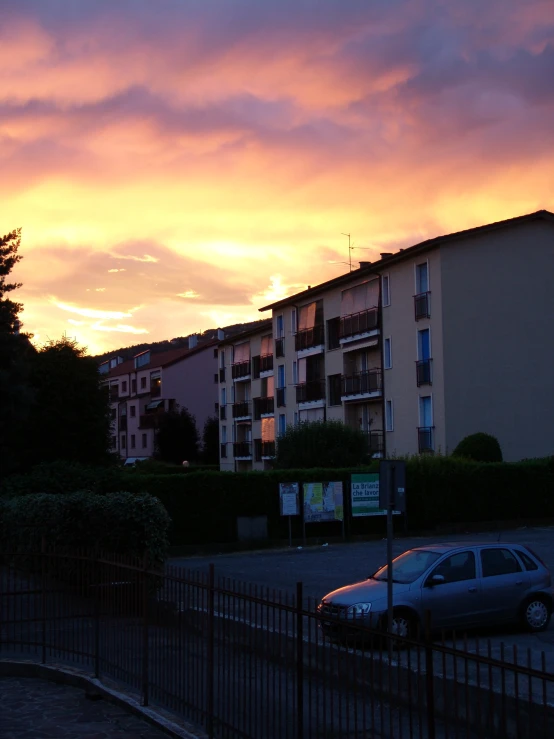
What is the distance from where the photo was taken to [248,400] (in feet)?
237

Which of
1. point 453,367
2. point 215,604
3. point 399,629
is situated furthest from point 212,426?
point 215,604

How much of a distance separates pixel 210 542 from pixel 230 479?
7.09 ft

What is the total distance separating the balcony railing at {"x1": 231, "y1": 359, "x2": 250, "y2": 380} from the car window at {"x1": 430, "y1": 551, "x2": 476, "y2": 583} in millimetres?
56914

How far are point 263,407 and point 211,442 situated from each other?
1885 cm

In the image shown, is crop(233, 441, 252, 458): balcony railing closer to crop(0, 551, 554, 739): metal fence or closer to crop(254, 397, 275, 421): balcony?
crop(254, 397, 275, 421): balcony

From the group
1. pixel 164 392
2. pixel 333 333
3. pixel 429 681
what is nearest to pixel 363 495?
pixel 333 333

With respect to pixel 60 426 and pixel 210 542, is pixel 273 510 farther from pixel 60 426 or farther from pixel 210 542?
pixel 60 426

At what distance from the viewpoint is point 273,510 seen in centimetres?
3244

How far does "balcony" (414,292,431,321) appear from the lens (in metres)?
43.2

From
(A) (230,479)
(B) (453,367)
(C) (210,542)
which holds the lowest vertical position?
(C) (210,542)

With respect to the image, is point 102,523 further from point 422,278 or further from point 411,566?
point 422,278

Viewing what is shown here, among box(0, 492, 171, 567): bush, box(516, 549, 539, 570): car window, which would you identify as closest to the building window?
box(0, 492, 171, 567): bush

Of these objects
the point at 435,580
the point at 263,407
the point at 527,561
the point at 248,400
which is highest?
the point at 248,400

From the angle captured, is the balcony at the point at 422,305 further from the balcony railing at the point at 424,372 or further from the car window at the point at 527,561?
the car window at the point at 527,561
